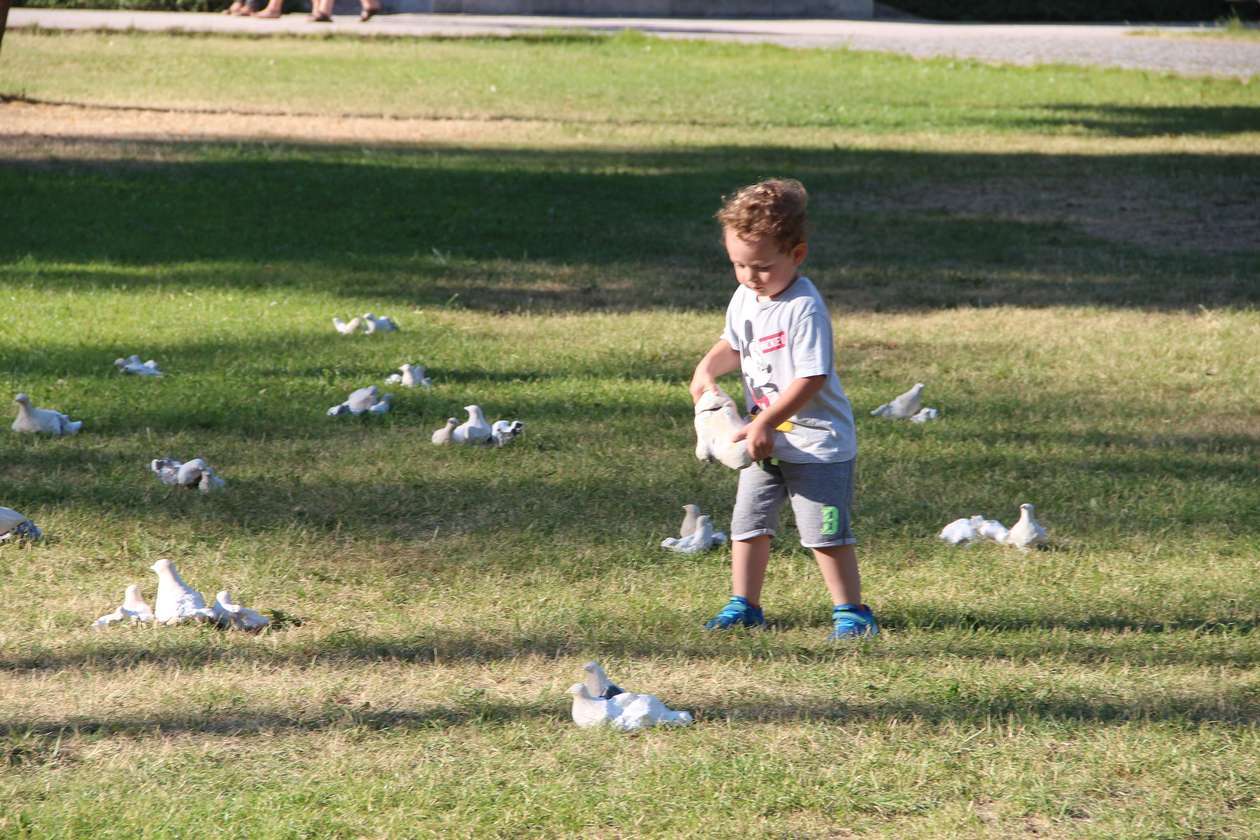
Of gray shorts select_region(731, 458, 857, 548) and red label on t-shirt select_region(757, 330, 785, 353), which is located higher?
red label on t-shirt select_region(757, 330, 785, 353)

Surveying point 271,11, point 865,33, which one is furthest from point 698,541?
point 865,33

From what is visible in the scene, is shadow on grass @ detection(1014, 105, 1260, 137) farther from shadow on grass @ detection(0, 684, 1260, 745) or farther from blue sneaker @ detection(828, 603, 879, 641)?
shadow on grass @ detection(0, 684, 1260, 745)

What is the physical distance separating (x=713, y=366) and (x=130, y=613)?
1695 millimetres

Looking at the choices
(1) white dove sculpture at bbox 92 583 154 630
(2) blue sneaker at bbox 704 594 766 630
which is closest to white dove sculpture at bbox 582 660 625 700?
(2) blue sneaker at bbox 704 594 766 630

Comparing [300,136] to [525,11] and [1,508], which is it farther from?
[525,11]

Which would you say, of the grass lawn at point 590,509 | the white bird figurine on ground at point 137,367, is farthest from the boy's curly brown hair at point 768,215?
the white bird figurine on ground at point 137,367

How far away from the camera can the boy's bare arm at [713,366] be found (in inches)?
166

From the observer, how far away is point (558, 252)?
1002 cm

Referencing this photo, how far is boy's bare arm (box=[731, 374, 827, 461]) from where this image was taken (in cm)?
405

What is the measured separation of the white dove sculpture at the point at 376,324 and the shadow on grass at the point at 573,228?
2.21 feet

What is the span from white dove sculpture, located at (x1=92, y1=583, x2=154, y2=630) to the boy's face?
1.81 metres

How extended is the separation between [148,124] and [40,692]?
41.0ft

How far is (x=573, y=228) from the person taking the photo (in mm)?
10781

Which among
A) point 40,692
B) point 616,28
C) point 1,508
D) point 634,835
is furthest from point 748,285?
point 616,28
